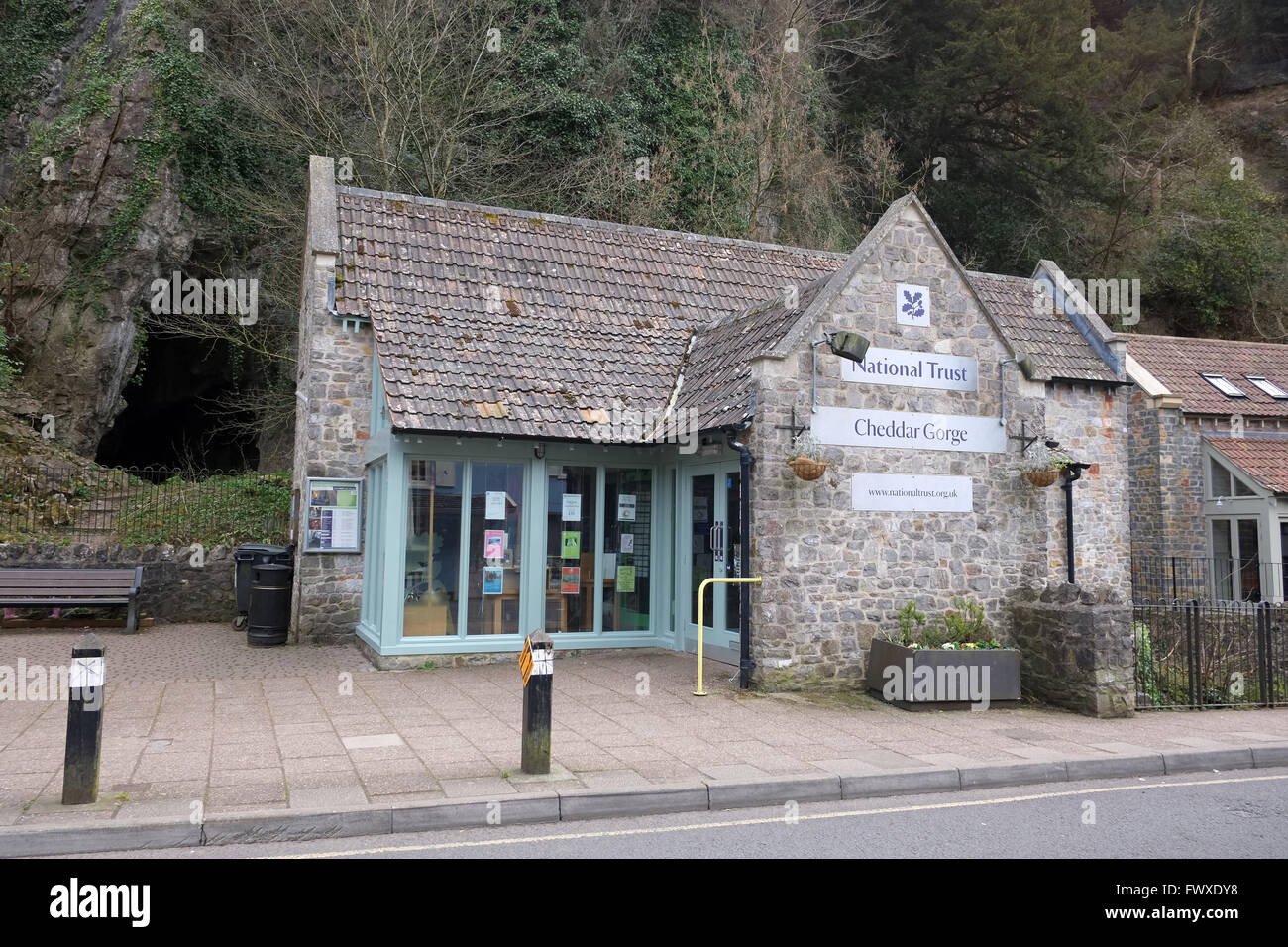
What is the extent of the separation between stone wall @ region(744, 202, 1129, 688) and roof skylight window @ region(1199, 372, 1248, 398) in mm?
13872

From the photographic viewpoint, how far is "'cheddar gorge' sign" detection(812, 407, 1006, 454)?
37.2ft

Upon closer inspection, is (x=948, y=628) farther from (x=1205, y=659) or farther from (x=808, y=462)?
(x=1205, y=659)

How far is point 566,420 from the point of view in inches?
491

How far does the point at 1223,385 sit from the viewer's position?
76.3ft

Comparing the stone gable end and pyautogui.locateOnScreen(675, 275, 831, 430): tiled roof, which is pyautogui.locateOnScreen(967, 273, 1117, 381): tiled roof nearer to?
the stone gable end

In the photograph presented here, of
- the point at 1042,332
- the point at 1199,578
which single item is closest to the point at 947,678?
the point at 1042,332

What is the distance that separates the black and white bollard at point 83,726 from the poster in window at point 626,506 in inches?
314

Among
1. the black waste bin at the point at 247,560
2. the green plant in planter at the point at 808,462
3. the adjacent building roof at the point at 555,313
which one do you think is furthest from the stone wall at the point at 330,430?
the green plant in planter at the point at 808,462

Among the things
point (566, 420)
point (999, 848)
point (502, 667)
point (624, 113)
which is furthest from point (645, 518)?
point (624, 113)

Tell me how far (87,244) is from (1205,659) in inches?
951

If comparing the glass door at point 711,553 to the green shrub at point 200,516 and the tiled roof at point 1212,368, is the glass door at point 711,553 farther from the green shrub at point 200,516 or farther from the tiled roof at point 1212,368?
the tiled roof at point 1212,368

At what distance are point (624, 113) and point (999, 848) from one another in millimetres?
23465

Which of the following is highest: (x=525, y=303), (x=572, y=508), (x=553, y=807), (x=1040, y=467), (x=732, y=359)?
(x=525, y=303)

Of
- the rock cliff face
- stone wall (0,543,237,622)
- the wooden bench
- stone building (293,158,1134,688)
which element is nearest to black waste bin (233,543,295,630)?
stone building (293,158,1134,688)
